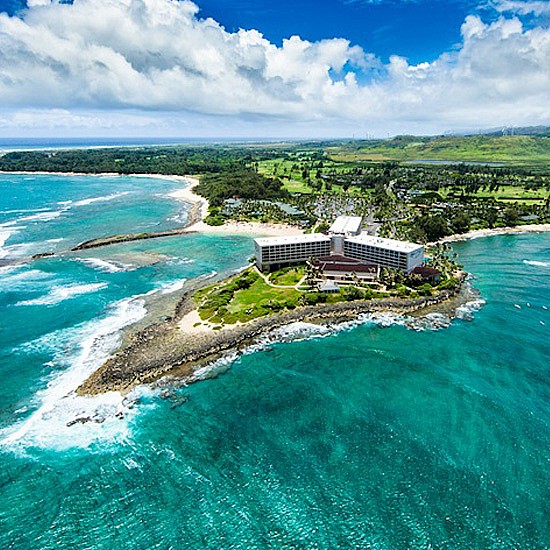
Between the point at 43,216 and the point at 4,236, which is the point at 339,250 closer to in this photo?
the point at 4,236

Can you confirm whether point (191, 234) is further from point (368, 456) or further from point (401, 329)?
point (368, 456)

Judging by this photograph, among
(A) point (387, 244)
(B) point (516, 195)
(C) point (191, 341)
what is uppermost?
(A) point (387, 244)

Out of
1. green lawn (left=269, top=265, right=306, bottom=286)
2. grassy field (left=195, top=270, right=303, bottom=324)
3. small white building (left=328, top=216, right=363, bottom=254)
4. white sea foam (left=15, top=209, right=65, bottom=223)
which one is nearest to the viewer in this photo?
grassy field (left=195, top=270, right=303, bottom=324)

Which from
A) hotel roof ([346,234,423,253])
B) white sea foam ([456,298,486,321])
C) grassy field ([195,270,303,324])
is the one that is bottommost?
white sea foam ([456,298,486,321])

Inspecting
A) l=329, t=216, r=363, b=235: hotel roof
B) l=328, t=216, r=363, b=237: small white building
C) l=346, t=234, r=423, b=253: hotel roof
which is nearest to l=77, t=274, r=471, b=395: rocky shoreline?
l=346, t=234, r=423, b=253: hotel roof

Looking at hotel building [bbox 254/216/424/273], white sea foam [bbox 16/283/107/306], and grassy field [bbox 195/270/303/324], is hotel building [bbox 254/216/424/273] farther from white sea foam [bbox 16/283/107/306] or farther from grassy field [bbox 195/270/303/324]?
white sea foam [bbox 16/283/107/306]

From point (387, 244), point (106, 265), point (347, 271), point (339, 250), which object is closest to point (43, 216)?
point (106, 265)
